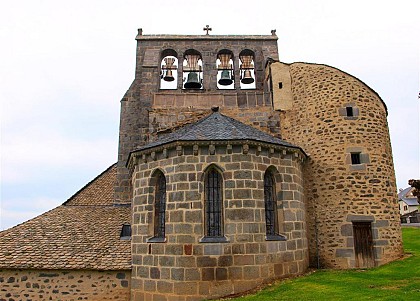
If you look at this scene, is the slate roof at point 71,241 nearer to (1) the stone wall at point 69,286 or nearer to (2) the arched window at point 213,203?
(1) the stone wall at point 69,286

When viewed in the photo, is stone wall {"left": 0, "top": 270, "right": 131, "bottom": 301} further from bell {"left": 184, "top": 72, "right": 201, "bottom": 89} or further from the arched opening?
bell {"left": 184, "top": 72, "right": 201, "bottom": 89}

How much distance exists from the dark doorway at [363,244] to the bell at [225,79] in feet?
29.5

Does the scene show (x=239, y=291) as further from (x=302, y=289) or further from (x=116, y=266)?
(x=116, y=266)

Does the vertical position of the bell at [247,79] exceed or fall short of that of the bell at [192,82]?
it exceeds it

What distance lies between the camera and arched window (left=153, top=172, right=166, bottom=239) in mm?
12242

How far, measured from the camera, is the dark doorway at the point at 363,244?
13.7 m

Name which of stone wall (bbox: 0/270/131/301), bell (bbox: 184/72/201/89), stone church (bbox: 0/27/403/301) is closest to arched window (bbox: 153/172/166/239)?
stone church (bbox: 0/27/403/301)

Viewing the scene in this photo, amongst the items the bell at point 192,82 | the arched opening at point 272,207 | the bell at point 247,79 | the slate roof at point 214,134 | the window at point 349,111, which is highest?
the bell at point 247,79

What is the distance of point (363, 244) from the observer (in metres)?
13.9

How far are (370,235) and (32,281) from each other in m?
12.2

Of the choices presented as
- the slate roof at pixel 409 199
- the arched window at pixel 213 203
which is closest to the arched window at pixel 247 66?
the arched window at pixel 213 203

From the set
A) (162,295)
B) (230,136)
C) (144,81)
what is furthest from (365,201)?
(144,81)

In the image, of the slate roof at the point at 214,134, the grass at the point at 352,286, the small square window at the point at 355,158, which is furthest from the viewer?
the small square window at the point at 355,158

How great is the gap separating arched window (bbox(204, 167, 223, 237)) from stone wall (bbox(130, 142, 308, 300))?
0.78 feet
